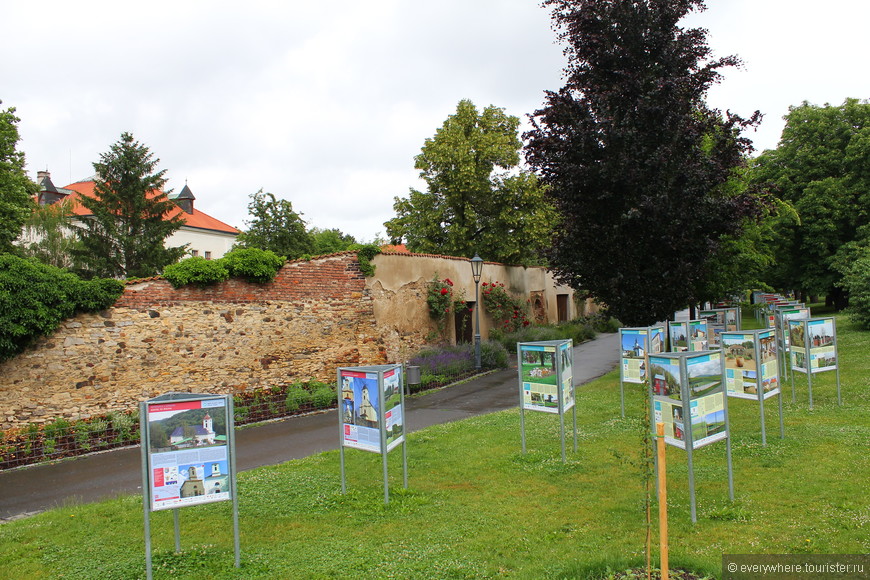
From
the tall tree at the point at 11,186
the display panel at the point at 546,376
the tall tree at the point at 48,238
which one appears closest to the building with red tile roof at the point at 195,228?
the tall tree at the point at 48,238

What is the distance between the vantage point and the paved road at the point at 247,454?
27.3ft

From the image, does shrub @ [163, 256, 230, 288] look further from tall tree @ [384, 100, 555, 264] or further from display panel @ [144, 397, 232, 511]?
tall tree @ [384, 100, 555, 264]

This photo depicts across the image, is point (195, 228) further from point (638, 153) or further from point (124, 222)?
point (638, 153)

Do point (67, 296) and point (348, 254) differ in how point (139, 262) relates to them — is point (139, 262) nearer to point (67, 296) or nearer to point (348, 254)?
point (348, 254)

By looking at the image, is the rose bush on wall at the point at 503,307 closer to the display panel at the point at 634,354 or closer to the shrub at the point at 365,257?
the shrub at the point at 365,257

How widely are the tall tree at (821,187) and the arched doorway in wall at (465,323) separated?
57.4ft

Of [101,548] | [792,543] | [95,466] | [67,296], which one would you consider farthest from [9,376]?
[792,543]

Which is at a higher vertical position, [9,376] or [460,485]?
[9,376]

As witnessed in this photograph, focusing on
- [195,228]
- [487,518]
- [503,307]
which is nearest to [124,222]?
[503,307]

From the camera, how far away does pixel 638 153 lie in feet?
47.3

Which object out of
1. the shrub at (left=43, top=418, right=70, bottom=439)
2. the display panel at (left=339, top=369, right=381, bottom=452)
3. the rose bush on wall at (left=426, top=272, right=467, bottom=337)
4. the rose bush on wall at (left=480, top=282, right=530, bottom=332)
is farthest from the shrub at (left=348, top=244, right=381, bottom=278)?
the display panel at (left=339, top=369, right=381, bottom=452)

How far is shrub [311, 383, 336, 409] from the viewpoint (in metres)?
14.2

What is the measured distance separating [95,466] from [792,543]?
999 centimetres

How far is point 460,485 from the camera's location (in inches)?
287
